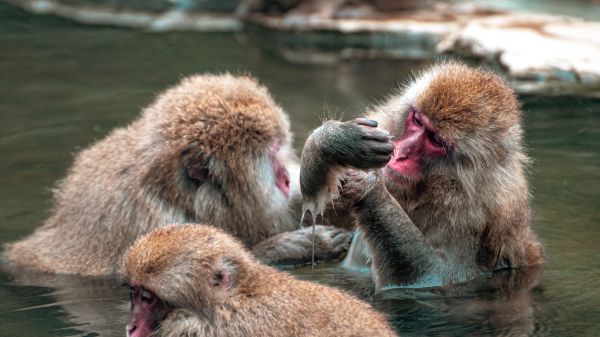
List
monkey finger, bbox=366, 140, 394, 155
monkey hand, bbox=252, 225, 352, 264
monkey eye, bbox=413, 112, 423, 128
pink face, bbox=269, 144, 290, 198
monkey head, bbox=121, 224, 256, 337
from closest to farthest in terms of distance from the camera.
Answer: monkey head, bbox=121, 224, 256, 337, monkey finger, bbox=366, 140, 394, 155, monkey eye, bbox=413, 112, 423, 128, pink face, bbox=269, 144, 290, 198, monkey hand, bbox=252, 225, 352, 264

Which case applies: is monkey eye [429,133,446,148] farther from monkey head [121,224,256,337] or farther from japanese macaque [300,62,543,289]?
monkey head [121,224,256,337]

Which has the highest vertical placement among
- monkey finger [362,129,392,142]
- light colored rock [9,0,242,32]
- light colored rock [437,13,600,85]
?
light colored rock [9,0,242,32]

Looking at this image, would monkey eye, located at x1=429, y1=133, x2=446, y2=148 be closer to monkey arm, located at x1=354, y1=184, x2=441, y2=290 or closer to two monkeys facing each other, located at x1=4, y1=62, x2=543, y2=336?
two monkeys facing each other, located at x1=4, y1=62, x2=543, y2=336

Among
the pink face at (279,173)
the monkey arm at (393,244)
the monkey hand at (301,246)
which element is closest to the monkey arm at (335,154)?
the monkey arm at (393,244)

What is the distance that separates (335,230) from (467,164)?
1479mm

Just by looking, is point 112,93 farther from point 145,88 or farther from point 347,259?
point 347,259

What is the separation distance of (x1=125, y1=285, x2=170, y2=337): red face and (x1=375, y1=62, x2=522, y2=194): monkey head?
74.7 inches

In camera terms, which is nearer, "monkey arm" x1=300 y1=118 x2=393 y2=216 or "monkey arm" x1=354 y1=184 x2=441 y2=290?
"monkey arm" x1=300 y1=118 x2=393 y2=216

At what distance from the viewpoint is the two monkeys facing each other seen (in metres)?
5.73

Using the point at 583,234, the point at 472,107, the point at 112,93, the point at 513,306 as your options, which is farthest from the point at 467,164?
the point at 112,93

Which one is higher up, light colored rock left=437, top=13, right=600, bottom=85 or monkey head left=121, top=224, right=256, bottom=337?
light colored rock left=437, top=13, right=600, bottom=85

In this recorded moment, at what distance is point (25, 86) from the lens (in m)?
13.6

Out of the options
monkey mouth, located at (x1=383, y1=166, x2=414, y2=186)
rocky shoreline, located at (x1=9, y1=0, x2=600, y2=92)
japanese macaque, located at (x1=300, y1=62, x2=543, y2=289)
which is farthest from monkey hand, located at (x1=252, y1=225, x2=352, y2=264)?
rocky shoreline, located at (x1=9, y1=0, x2=600, y2=92)

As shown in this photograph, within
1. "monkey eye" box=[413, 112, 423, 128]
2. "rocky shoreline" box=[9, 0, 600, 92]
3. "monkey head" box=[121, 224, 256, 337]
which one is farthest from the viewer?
"rocky shoreline" box=[9, 0, 600, 92]
